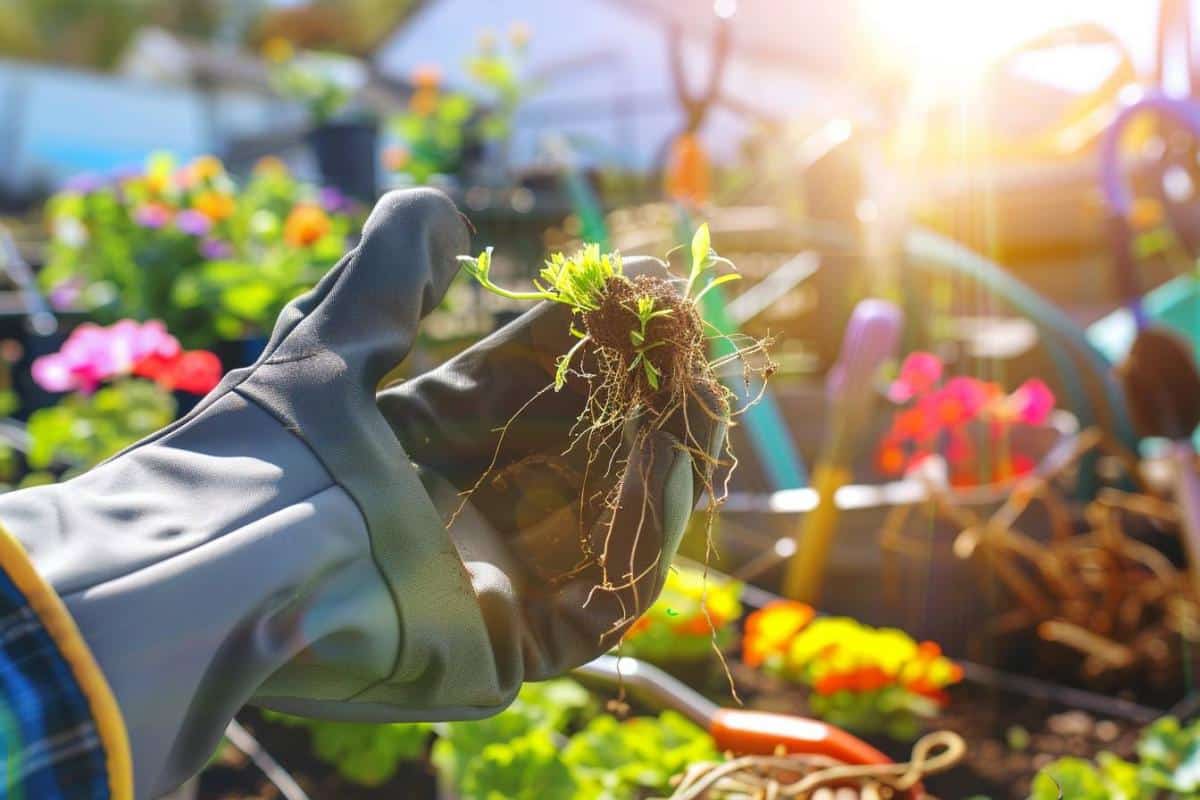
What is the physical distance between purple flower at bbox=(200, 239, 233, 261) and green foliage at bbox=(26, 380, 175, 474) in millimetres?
1028

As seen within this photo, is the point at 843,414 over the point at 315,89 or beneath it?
beneath

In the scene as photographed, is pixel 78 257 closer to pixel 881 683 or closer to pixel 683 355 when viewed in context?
pixel 881 683

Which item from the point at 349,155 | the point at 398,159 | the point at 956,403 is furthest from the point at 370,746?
the point at 398,159

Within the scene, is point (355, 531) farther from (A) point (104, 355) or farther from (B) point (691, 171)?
(B) point (691, 171)

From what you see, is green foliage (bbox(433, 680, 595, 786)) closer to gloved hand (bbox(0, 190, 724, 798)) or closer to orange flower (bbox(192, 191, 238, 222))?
gloved hand (bbox(0, 190, 724, 798))

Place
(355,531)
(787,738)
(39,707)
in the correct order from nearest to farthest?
1. (39,707)
2. (355,531)
3. (787,738)

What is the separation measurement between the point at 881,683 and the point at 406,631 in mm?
1302

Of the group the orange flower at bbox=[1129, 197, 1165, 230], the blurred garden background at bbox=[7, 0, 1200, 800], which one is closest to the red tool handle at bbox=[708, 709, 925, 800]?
the blurred garden background at bbox=[7, 0, 1200, 800]

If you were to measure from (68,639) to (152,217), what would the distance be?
2946mm

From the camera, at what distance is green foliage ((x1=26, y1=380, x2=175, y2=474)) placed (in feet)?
6.37

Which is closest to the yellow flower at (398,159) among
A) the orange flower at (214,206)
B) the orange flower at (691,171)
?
the orange flower at (214,206)

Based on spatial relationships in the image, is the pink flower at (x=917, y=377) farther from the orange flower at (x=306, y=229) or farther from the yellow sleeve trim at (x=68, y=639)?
the yellow sleeve trim at (x=68, y=639)

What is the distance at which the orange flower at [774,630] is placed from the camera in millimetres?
1789

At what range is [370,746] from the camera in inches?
56.4
